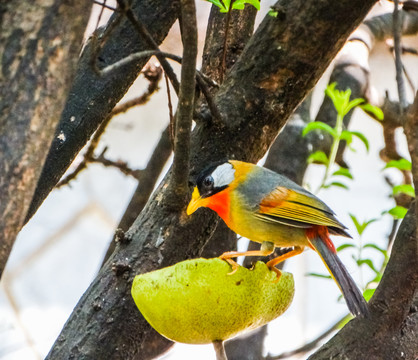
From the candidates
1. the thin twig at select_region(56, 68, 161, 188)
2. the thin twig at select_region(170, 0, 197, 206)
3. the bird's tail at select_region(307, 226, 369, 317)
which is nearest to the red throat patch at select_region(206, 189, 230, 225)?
the thin twig at select_region(170, 0, 197, 206)

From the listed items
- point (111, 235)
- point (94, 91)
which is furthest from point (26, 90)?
point (111, 235)

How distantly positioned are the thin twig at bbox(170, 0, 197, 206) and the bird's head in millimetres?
51

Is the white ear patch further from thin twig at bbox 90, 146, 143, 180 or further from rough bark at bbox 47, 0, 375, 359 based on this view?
thin twig at bbox 90, 146, 143, 180

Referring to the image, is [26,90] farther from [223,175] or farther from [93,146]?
[93,146]

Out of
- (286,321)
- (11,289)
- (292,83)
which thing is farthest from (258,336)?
(11,289)

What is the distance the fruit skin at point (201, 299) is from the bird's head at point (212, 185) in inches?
12.2

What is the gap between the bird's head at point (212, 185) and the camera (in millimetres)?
1418

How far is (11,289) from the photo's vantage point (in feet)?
14.4

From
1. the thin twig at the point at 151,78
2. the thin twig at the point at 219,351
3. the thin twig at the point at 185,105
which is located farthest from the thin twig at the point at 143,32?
the thin twig at the point at 151,78

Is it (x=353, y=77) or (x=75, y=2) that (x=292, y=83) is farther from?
(x=353, y=77)

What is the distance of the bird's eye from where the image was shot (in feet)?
4.64

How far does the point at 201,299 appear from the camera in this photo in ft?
3.47

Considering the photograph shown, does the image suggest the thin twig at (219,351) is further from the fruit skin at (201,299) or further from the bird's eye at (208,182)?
the bird's eye at (208,182)

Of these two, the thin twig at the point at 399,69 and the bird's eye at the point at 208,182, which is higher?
the thin twig at the point at 399,69
